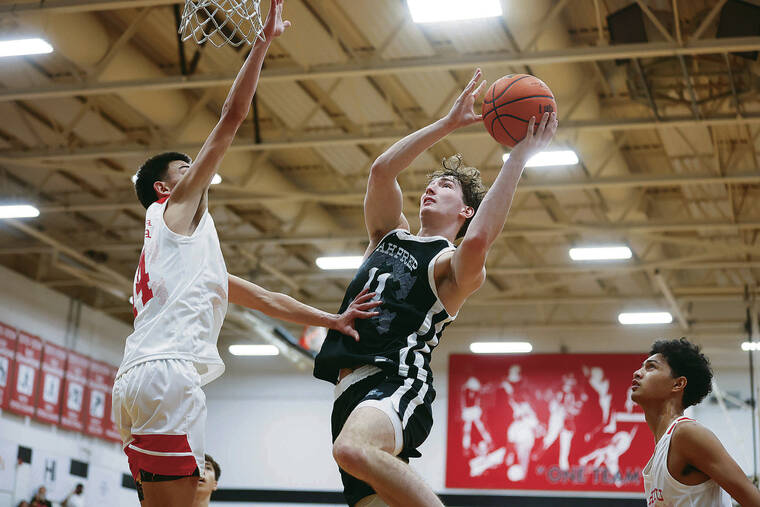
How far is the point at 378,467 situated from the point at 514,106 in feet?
5.77

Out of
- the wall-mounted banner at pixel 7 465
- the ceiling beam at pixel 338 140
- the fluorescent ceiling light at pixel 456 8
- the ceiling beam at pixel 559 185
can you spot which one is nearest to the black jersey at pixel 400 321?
the fluorescent ceiling light at pixel 456 8

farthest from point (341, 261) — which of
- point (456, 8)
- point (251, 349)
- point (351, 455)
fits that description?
point (351, 455)

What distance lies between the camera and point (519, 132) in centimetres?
413

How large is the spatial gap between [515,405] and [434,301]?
664 inches

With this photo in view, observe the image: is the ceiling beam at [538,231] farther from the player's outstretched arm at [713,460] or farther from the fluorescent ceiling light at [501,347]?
the player's outstretched arm at [713,460]

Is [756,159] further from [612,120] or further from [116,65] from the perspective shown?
[116,65]

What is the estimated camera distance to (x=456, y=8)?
31.2 feet

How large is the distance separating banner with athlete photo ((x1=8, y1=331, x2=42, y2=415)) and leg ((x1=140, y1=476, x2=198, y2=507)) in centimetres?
1551

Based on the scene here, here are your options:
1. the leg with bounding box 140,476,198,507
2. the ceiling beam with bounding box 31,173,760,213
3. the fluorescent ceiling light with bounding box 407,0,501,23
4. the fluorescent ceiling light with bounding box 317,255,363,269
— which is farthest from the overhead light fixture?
the leg with bounding box 140,476,198,507

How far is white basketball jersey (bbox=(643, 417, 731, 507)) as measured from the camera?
4.25 meters

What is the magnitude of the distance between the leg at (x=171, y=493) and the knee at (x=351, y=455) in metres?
0.57

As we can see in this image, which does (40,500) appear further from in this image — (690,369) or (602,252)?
(690,369)

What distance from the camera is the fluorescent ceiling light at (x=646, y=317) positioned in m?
19.5

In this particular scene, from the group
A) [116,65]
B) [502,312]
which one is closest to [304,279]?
[502,312]
